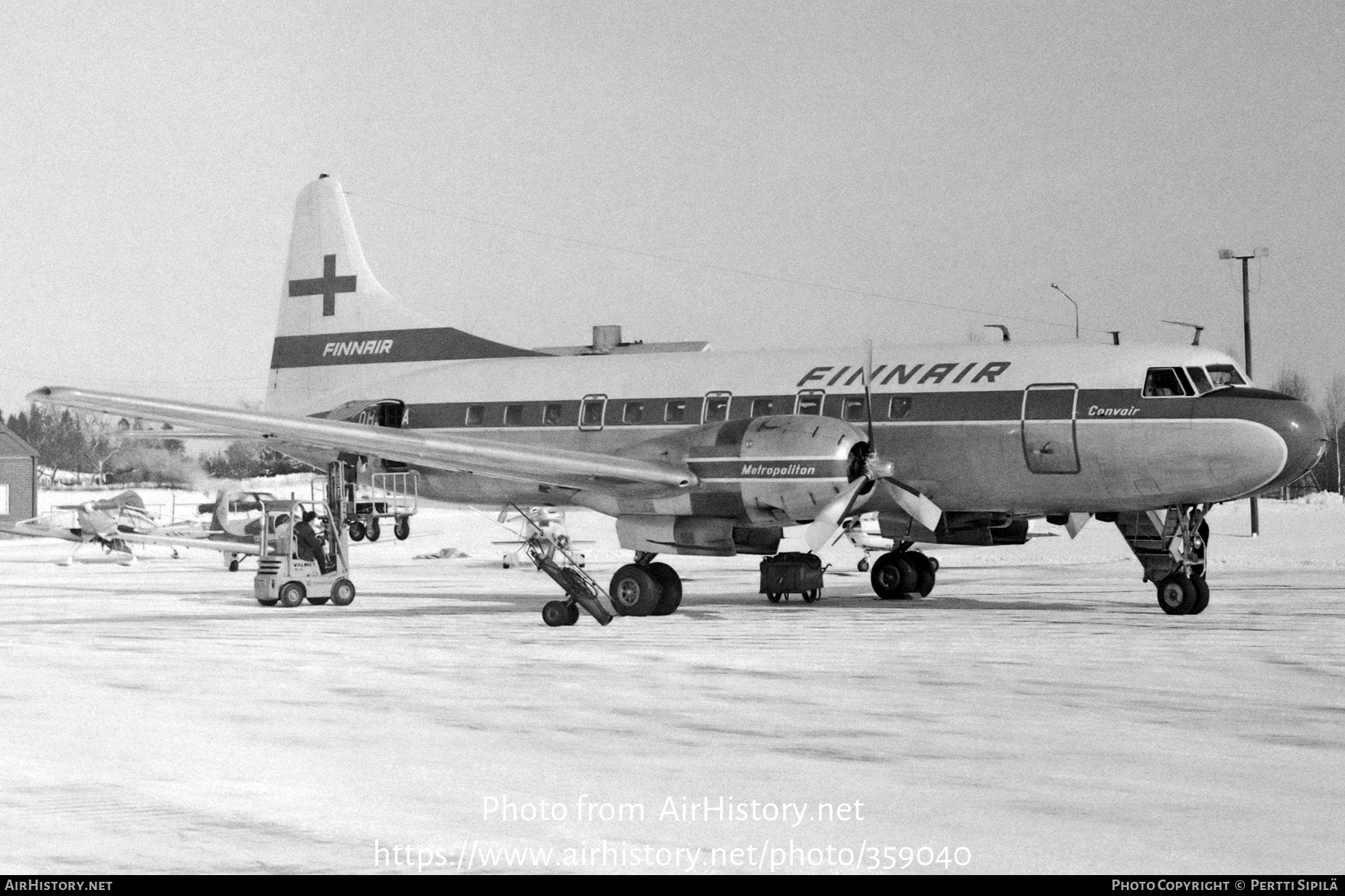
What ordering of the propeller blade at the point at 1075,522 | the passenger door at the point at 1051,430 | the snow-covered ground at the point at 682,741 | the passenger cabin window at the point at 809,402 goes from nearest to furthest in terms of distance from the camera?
the snow-covered ground at the point at 682,741 → the passenger door at the point at 1051,430 → the passenger cabin window at the point at 809,402 → the propeller blade at the point at 1075,522

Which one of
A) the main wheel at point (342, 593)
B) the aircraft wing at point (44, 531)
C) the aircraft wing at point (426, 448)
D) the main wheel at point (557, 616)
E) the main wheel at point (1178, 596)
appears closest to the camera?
the aircraft wing at point (426, 448)

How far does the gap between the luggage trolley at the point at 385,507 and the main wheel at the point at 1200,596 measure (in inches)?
523

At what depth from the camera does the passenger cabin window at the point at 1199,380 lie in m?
21.9

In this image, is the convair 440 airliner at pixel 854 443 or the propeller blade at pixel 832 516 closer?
the propeller blade at pixel 832 516

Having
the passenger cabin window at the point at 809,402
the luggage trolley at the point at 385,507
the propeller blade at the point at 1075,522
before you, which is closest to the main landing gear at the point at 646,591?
the passenger cabin window at the point at 809,402

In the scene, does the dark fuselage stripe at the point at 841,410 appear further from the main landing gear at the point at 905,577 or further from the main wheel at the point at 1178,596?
the main landing gear at the point at 905,577

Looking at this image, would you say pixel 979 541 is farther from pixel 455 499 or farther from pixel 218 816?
pixel 218 816

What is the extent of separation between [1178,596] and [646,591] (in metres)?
8.05

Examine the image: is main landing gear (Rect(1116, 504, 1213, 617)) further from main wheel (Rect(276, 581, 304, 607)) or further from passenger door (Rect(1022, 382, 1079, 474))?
main wheel (Rect(276, 581, 304, 607))

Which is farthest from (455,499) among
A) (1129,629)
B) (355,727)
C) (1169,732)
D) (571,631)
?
(1169,732)

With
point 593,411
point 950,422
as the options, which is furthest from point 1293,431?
point 593,411

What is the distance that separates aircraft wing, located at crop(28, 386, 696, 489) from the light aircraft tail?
24.7 ft

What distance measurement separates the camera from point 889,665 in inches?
607

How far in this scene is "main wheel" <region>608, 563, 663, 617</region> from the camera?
22.2 m
